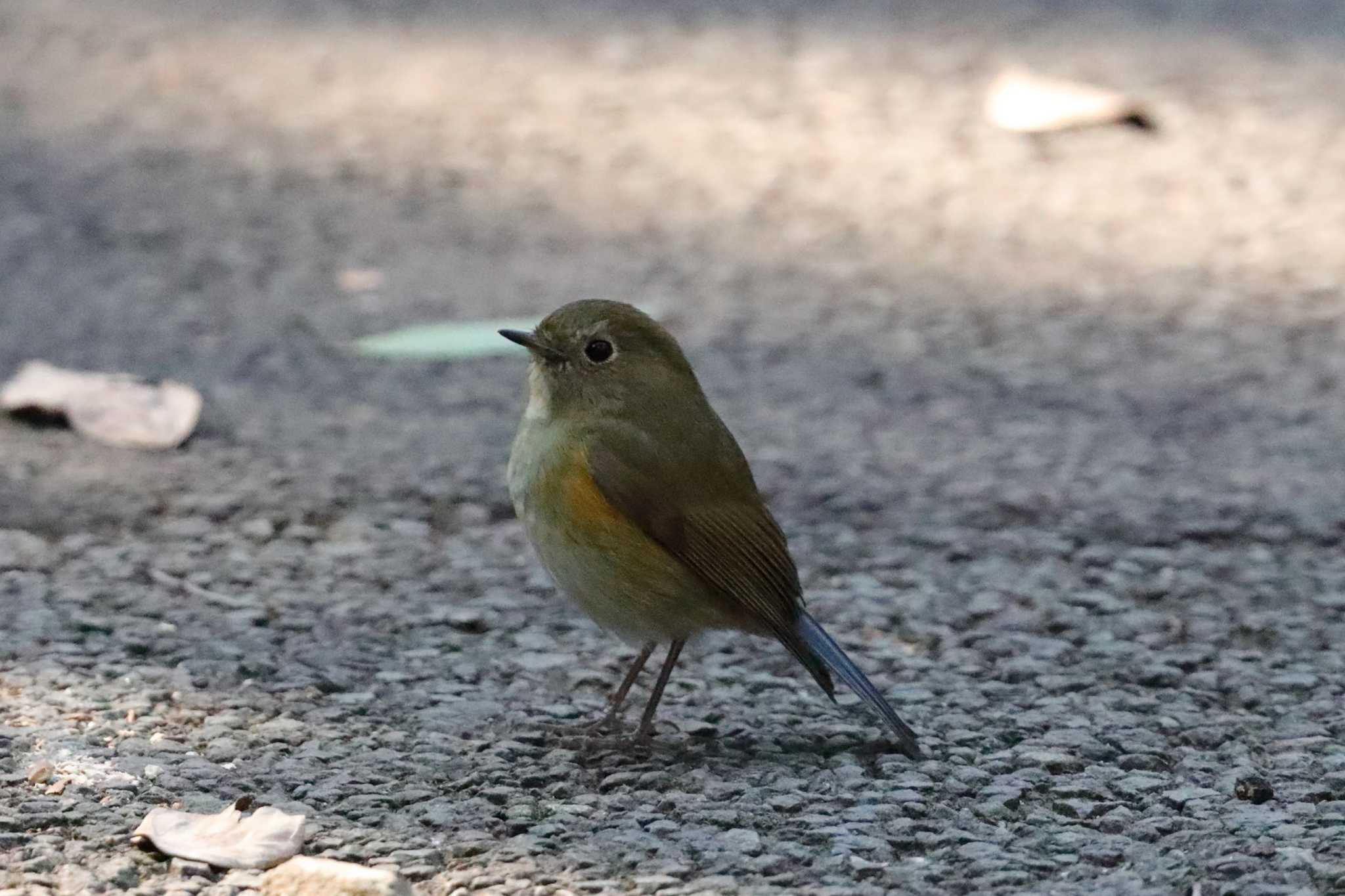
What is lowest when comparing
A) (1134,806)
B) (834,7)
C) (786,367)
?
(1134,806)

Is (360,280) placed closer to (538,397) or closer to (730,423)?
(730,423)

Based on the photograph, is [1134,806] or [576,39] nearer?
[1134,806]

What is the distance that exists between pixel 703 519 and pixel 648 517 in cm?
10

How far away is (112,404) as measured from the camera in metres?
4.51

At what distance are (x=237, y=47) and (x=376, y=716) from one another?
4.65m

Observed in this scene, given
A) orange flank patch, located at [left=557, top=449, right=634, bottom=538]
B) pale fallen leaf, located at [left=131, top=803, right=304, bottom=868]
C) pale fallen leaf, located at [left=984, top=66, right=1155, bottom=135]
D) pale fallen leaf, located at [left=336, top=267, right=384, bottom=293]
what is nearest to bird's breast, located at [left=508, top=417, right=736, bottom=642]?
orange flank patch, located at [left=557, top=449, right=634, bottom=538]

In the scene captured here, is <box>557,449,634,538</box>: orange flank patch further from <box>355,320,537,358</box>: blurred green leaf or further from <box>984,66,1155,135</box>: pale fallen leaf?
<box>984,66,1155,135</box>: pale fallen leaf

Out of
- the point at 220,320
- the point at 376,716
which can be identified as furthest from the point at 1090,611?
the point at 220,320

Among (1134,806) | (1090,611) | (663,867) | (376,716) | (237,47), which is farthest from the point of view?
(237,47)

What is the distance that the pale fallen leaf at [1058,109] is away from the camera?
6605 millimetres

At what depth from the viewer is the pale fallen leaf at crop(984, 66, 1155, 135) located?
661 centimetres

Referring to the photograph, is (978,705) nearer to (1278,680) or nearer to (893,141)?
(1278,680)

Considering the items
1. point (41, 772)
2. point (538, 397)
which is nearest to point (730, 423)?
point (538, 397)

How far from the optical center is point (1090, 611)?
378 cm
